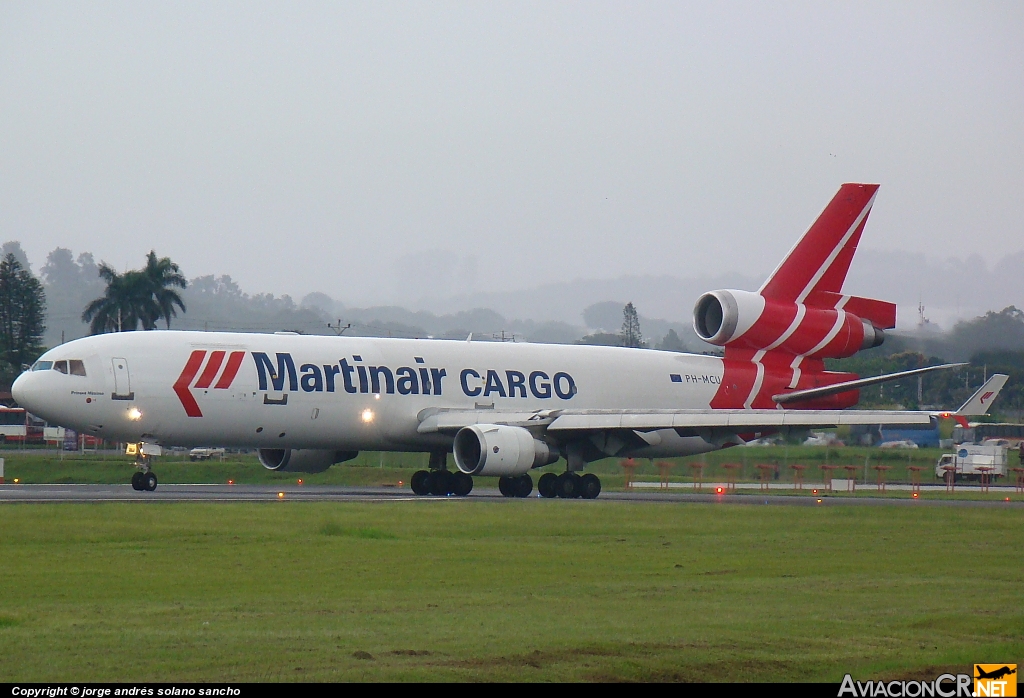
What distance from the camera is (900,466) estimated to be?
4550cm

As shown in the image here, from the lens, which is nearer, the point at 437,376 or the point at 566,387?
the point at 437,376

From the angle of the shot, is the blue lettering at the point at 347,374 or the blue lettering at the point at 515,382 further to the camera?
the blue lettering at the point at 515,382

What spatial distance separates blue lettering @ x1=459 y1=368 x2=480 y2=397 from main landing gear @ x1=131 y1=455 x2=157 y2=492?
371 inches

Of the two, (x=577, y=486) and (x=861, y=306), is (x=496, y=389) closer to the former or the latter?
(x=577, y=486)

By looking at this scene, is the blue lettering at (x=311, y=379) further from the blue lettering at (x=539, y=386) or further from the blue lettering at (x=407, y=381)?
the blue lettering at (x=539, y=386)

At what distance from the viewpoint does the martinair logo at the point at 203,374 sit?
108ft

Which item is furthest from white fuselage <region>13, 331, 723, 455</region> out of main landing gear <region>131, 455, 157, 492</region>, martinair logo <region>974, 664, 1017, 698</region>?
martinair logo <region>974, 664, 1017, 698</region>

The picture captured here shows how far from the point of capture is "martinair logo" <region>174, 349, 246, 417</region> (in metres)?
33.0

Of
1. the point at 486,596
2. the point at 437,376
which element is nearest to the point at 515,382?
the point at 437,376

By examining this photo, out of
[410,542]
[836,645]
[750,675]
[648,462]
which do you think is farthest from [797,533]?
[648,462]

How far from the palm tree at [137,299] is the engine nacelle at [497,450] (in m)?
50.4

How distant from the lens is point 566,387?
39.8 metres

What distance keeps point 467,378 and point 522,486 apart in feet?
12.1

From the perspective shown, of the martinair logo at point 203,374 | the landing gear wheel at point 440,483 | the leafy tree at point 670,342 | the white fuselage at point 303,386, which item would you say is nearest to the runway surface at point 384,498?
the white fuselage at point 303,386
